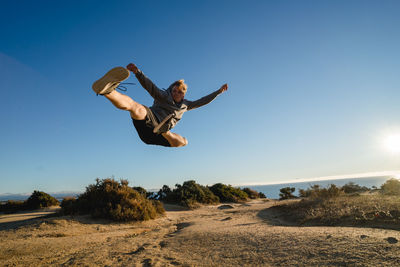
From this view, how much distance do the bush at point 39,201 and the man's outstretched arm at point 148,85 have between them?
42.8ft

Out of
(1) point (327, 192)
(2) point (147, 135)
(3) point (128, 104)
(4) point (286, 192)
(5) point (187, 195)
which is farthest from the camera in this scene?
(4) point (286, 192)

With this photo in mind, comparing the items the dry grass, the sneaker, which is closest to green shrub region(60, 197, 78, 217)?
the sneaker

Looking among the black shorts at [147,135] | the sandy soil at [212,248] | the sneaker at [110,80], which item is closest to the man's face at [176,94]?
the black shorts at [147,135]

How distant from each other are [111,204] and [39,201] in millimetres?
8423

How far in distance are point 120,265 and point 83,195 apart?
246 inches

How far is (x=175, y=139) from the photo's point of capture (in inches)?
204

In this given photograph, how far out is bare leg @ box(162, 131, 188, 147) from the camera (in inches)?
196

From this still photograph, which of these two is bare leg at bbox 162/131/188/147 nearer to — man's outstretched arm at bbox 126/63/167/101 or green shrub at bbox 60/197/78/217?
man's outstretched arm at bbox 126/63/167/101

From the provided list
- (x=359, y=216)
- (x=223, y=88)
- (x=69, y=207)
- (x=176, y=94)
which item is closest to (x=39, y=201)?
(x=69, y=207)

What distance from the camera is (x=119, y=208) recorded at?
306 inches

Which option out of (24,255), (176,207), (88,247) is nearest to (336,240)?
(88,247)

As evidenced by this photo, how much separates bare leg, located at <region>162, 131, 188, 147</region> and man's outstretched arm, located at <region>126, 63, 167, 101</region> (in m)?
0.83

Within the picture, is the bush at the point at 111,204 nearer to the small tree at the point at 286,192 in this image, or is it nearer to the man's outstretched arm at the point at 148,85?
the man's outstretched arm at the point at 148,85

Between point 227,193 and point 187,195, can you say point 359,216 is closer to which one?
point 187,195
